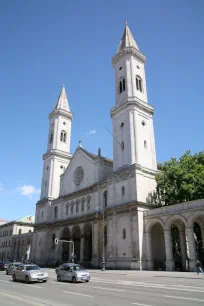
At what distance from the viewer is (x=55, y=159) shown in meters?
58.9

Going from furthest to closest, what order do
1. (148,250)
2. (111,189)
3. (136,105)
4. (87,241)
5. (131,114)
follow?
(87,241) → (136,105) → (131,114) → (111,189) → (148,250)

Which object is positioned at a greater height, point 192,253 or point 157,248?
point 157,248

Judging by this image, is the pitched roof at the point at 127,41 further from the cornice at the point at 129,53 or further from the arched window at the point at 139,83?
the arched window at the point at 139,83

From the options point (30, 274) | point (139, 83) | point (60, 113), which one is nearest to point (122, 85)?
point (139, 83)

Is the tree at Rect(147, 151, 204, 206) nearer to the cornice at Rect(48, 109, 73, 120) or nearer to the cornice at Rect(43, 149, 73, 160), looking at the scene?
the cornice at Rect(43, 149, 73, 160)

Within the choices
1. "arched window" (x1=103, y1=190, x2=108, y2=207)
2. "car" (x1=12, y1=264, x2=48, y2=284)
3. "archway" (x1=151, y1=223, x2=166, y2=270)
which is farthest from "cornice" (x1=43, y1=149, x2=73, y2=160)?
"car" (x1=12, y1=264, x2=48, y2=284)

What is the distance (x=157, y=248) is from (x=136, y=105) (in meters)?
22.5

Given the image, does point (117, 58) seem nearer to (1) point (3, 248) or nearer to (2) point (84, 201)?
(2) point (84, 201)

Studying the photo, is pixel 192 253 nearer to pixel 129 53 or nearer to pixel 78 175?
pixel 78 175

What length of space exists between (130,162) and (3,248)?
6218cm

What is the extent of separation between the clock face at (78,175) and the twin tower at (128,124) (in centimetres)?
832

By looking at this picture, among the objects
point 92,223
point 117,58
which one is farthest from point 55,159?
point 117,58

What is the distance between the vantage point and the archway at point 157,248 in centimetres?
3391

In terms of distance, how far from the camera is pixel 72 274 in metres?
18.9
